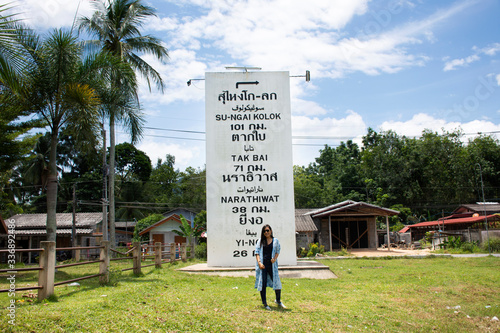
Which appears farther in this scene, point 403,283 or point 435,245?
point 435,245

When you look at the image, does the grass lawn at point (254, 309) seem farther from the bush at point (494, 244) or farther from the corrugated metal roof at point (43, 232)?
the corrugated metal roof at point (43, 232)

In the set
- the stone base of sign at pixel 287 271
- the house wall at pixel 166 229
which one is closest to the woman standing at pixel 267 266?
the stone base of sign at pixel 287 271

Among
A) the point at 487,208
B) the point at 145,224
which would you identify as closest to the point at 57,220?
the point at 145,224

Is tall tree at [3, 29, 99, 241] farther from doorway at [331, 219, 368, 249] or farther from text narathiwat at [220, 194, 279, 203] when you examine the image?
doorway at [331, 219, 368, 249]

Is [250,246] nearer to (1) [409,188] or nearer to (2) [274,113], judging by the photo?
(2) [274,113]

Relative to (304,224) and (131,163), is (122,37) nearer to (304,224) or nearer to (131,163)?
(304,224)

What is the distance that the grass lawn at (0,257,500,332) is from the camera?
18.1 feet

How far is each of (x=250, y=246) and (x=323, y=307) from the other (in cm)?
647

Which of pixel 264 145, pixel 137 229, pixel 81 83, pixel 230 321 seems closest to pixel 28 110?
pixel 81 83

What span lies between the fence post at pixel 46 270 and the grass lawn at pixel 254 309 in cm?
21

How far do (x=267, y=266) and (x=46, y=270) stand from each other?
3777 millimetres

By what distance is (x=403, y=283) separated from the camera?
424 inches

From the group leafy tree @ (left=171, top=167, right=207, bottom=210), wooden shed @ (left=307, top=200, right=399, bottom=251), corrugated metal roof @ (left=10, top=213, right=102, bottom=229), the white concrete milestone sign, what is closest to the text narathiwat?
the white concrete milestone sign

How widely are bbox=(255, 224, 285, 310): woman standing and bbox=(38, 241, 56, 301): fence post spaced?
354 centimetres
